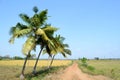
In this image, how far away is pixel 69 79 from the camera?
29.0 metres

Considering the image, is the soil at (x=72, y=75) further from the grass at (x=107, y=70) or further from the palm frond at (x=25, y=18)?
the palm frond at (x=25, y=18)

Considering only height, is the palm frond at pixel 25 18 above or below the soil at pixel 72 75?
above

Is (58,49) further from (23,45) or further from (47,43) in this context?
(23,45)

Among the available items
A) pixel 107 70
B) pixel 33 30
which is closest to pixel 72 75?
pixel 33 30

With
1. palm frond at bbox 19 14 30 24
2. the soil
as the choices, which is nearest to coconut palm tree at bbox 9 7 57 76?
palm frond at bbox 19 14 30 24

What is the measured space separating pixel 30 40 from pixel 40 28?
72.5 inches

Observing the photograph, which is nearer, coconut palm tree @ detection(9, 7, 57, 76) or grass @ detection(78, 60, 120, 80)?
coconut palm tree @ detection(9, 7, 57, 76)

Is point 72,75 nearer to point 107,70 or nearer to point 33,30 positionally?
point 33,30

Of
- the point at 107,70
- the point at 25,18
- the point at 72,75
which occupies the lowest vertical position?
the point at 72,75

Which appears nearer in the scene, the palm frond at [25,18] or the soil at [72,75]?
the soil at [72,75]

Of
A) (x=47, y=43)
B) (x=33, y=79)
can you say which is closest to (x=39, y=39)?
(x=47, y=43)

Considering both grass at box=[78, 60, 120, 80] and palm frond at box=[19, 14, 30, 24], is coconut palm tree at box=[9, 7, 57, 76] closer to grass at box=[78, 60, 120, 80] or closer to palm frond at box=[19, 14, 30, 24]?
palm frond at box=[19, 14, 30, 24]

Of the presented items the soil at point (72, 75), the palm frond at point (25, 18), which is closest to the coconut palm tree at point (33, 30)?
the palm frond at point (25, 18)

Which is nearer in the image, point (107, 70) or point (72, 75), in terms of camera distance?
point (72, 75)
